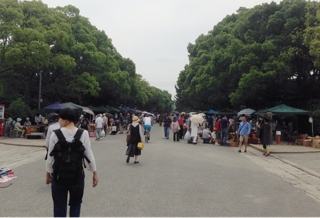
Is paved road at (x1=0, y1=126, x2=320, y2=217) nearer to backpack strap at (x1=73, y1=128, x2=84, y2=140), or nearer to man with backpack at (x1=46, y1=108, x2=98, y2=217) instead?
man with backpack at (x1=46, y1=108, x2=98, y2=217)

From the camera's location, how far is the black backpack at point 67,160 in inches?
161

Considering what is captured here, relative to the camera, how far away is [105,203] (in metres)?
6.29

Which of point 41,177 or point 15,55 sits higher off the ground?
point 15,55

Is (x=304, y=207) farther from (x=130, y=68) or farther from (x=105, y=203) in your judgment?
(x=130, y=68)

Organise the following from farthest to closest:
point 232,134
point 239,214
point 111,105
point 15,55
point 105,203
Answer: point 111,105, point 15,55, point 232,134, point 105,203, point 239,214

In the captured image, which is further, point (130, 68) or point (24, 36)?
point (130, 68)

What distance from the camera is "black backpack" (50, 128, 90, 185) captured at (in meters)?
4.10

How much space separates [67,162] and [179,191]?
12.3 feet

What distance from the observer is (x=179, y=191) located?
23.9ft

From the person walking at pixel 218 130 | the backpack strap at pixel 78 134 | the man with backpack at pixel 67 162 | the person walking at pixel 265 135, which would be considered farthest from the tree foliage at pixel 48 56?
the backpack strap at pixel 78 134

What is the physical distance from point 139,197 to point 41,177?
141 inches

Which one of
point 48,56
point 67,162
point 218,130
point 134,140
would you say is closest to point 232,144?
point 218,130

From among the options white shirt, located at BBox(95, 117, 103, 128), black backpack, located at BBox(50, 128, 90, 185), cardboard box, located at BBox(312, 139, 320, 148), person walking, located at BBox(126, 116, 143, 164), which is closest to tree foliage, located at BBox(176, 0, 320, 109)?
cardboard box, located at BBox(312, 139, 320, 148)

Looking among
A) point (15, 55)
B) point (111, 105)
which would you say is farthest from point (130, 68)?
point (15, 55)
